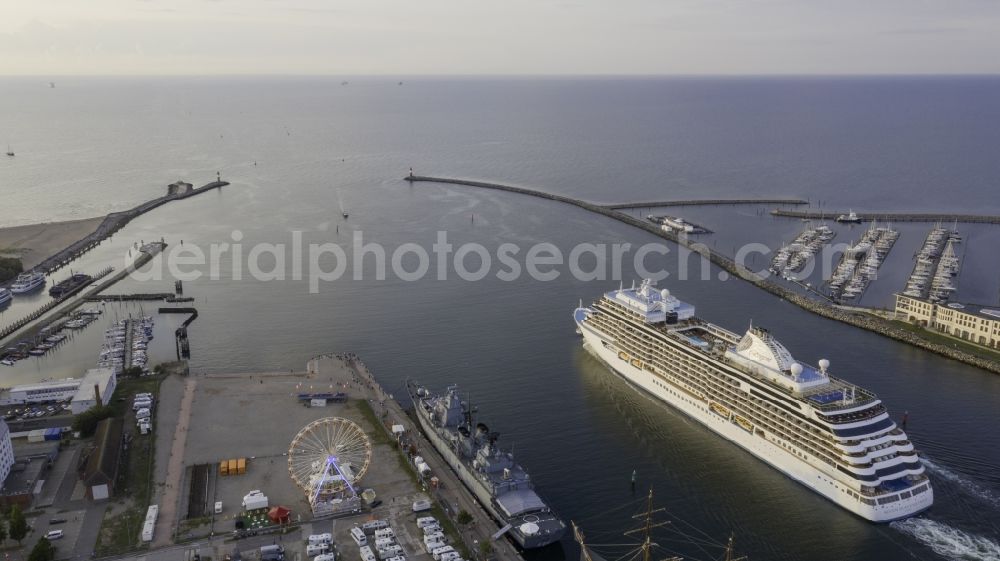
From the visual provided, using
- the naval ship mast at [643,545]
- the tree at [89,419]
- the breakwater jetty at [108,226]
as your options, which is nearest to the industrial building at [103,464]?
the tree at [89,419]

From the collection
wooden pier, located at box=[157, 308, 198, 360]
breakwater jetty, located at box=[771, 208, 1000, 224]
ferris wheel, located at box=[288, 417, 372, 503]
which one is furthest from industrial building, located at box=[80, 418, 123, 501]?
breakwater jetty, located at box=[771, 208, 1000, 224]

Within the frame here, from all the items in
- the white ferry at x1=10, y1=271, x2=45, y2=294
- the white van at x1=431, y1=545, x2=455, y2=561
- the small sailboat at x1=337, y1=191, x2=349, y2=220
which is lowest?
the white van at x1=431, y1=545, x2=455, y2=561

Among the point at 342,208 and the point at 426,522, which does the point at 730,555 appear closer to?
the point at 426,522

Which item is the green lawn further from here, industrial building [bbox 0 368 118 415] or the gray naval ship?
the gray naval ship

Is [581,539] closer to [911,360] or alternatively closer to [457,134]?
[911,360]

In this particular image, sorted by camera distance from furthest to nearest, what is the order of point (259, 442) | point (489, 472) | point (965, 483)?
point (259, 442) → point (965, 483) → point (489, 472)

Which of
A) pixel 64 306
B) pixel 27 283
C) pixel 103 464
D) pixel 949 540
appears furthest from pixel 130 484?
pixel 27 283
